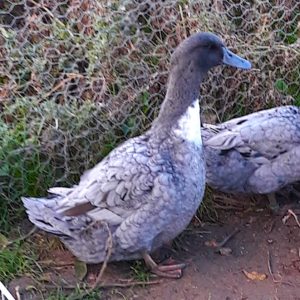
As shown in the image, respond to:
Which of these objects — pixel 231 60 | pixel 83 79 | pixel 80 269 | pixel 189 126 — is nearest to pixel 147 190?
pixel 189 126

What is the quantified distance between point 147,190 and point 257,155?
26.8 inches

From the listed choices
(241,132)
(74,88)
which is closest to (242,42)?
(241,132)

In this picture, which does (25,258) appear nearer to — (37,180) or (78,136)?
(37,180)

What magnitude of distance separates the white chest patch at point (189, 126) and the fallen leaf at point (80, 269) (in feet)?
2.24

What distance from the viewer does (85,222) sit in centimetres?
307

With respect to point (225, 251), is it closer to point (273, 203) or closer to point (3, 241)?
point (273, 203)

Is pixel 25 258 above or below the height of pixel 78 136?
below

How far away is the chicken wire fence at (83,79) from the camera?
3449 mm

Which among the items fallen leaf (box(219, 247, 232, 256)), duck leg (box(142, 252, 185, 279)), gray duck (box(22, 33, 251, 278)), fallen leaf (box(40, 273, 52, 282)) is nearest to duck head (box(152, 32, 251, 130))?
gray duck (box(22, 33, 251, 278))

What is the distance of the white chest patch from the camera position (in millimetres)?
3082

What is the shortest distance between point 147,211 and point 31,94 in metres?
0.90

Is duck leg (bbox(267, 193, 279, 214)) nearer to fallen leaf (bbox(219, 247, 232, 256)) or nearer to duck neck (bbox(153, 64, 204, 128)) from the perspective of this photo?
fallen leaf (bbox(219, 247, 232, 256))

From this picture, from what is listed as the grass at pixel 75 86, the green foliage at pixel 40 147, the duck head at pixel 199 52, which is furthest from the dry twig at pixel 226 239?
the duck head at pixel 199 52

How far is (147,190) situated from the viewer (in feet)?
9.95
